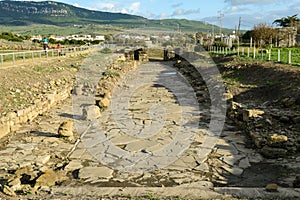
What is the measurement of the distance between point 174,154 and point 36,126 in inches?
194

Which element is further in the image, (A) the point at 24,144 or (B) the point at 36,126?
(B) the point at 36,126

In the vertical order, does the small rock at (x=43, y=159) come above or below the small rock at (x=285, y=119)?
below

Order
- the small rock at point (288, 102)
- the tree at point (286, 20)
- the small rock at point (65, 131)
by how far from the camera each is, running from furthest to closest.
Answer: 1. the tree at point (286, 20)
2. the small rock at point (288, 102)
3. the small rock at point (65, 131)

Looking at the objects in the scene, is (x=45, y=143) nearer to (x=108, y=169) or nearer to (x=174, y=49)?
(x=108, y=169)

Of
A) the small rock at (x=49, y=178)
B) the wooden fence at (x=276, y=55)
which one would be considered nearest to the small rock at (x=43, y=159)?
the small rock at (x=49, y=178)

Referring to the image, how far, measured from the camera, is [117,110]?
1344cm

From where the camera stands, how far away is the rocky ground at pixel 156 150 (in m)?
6.03

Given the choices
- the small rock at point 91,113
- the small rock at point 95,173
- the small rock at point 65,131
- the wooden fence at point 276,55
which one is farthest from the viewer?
the wooden fence at point 276,55

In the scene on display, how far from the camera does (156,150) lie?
867 centimetres

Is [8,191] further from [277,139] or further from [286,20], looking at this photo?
[286,20]

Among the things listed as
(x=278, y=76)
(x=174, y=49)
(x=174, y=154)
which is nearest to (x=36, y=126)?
(x=174, y=154)

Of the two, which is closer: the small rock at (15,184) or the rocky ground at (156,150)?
the rocky ground at (156,150)

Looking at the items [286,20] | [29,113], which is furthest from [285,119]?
[286,20]

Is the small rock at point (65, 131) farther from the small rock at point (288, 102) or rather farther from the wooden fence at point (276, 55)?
the wooden fence at point (276, 55)
